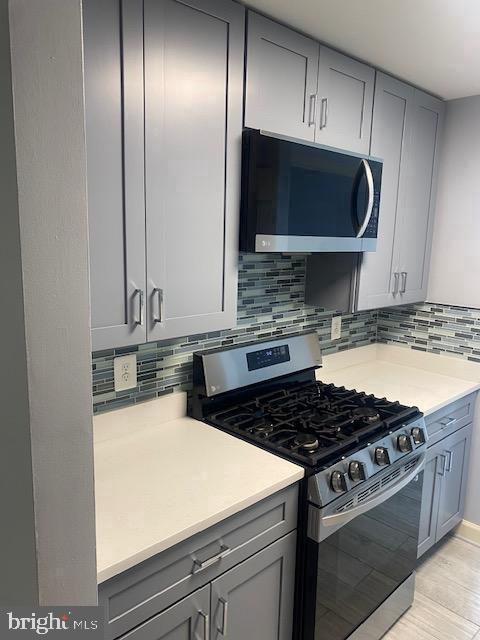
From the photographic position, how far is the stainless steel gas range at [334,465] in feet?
5.18

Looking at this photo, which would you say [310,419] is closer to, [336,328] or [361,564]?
[361,564]

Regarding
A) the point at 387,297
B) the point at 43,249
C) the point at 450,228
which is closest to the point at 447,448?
the point at 387,297

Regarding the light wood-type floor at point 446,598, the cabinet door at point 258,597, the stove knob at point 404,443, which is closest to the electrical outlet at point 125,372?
the cabinet door at point 258,597

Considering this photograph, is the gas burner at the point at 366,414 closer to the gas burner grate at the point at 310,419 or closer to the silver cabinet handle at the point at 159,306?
the gas burner grate at the point at 310,419

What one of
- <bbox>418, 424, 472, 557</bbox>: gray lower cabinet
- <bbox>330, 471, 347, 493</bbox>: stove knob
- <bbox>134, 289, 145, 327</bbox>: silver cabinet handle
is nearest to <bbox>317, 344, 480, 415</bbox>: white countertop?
<bbox>418, 424, 472, 557</bbox>: gray lower cabinet

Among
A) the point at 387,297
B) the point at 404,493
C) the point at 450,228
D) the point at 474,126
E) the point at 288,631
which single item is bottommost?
the point at 288,631

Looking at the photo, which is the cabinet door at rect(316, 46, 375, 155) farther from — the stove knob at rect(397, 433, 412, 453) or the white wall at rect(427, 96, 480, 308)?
the stove knob at rect(397, 433, 412, 453)

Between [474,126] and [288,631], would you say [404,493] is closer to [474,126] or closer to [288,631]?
[288,631]

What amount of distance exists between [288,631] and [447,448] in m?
1.20

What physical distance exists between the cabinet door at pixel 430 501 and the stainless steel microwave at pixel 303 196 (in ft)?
3.53

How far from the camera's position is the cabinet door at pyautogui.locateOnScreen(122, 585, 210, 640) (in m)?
1.19

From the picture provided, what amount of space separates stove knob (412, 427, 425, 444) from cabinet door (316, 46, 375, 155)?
3.81 feet

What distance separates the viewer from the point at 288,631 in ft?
5.33

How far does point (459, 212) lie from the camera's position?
2592mm
